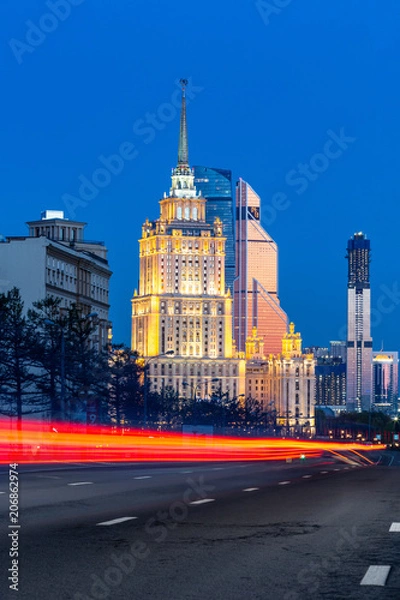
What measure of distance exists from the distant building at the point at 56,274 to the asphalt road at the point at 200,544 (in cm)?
10213

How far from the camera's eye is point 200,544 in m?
16.4

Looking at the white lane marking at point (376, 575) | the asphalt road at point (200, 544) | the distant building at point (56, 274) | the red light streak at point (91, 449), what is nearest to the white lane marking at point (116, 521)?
the asphalt road at point (200, 544)

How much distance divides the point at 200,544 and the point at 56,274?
122m

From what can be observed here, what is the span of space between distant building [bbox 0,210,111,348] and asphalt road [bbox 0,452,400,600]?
10213 centimetres

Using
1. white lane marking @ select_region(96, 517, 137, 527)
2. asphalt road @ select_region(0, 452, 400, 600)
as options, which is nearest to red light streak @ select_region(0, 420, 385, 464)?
asphalt road @ select_region(0, 452, 400, 600)

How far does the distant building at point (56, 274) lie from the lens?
13300 cm

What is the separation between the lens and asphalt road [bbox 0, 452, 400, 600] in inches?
489

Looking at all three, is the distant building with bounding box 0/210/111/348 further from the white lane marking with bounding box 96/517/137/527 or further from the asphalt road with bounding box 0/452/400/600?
the white lane marking with bounding box 96/517/137/527

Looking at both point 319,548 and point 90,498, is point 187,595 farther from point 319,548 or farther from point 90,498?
point 90,498

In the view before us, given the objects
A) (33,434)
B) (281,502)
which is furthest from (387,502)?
(33,434)

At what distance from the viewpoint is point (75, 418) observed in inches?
3979

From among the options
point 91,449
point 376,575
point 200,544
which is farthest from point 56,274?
A: point 376,575

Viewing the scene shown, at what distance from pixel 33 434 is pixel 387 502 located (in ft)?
157

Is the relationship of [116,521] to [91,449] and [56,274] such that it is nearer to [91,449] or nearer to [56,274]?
[91,449]
